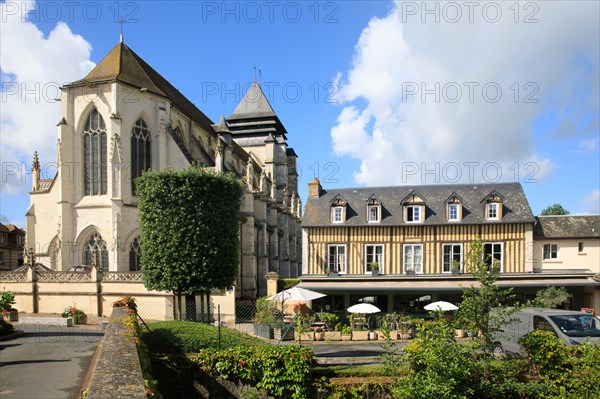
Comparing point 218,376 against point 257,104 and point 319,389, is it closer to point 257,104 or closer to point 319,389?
point 319,389

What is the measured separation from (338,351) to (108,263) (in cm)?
1668

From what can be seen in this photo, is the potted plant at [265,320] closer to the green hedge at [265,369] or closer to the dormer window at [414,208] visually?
the green hedge at [265,369]

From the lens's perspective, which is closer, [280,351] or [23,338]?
[280,351]

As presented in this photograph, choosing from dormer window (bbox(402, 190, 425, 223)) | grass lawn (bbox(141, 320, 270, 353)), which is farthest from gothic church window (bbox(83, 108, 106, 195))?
grass lawn (bbox(141, 320, 270, 353))

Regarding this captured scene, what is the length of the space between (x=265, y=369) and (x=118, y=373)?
5.23 metres

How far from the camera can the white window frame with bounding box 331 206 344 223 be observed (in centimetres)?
2838

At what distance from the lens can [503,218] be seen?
87.8 feet

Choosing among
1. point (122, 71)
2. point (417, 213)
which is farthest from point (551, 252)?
point (122, 71)

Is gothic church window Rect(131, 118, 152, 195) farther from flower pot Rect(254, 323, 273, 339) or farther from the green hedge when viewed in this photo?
the green hedge

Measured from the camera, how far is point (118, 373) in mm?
5707

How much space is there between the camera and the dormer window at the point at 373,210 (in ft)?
91.6

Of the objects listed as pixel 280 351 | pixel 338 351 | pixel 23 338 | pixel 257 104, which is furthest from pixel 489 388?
pixel 257 104

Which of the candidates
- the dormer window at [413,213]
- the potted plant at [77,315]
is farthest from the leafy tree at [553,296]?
the potted plant at [77,315]

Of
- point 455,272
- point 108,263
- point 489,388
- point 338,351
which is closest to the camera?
point 489,388
